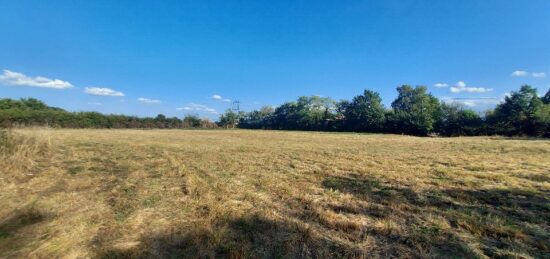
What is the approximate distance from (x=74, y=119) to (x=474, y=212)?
5509cm

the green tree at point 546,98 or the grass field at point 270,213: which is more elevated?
the green tree at point 546,98

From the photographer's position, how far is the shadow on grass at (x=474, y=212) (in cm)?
338

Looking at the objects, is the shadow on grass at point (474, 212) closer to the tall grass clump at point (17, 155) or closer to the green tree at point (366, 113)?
the tall grass clump at point (17, 155)

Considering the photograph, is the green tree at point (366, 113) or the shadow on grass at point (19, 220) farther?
the green tree at point (366, 113)

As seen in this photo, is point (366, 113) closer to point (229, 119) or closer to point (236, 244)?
point (229, 119)

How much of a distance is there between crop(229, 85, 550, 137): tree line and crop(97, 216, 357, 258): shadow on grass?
45.5 meters

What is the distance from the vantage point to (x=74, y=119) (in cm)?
4594

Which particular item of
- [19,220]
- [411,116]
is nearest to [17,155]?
[19,220]

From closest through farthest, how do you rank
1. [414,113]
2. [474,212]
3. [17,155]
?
[474,212] → [17,155] → [414,113]

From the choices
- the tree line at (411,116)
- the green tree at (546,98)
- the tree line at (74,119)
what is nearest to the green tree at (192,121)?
the tree line at (74,119)

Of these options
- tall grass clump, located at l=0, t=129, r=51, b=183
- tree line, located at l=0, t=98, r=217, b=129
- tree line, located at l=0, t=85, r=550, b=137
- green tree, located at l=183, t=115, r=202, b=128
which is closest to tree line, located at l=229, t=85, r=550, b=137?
tree line, located at l=0, t=85, r=550, b=137

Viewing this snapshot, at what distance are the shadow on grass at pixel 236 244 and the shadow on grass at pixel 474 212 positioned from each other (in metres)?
1.24

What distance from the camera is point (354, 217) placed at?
4.39 metres

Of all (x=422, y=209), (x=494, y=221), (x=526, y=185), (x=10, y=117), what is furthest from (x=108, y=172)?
(x=10, y=117)
